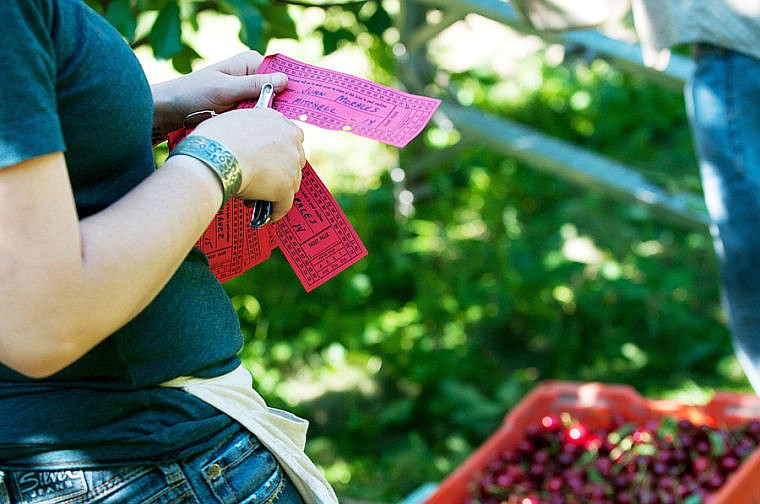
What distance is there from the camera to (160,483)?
86 cm

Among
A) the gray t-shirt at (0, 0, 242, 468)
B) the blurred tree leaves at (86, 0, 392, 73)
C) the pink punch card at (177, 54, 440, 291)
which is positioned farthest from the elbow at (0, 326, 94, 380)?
the blurred tree leaves at (86, 0, 392, 73)

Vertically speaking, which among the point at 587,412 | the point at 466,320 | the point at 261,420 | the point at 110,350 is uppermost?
the point at 110,350

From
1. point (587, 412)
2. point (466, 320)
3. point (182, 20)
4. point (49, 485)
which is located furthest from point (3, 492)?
point (466, 320)

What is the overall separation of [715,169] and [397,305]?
182cm

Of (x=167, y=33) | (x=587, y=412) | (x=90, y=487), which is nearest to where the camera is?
Result: (x=90, y=487)

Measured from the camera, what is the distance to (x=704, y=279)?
12.7ft

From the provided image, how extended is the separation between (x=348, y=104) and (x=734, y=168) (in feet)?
4.50

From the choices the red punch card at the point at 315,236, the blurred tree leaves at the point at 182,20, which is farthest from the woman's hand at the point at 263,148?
the blurred tree leaves at the point at 182,20

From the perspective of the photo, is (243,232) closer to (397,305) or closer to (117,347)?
(117,347)

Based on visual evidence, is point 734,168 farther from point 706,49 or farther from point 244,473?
point 244,473

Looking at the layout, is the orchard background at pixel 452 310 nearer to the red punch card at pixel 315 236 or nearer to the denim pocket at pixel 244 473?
the red punch card at pixel 315 236

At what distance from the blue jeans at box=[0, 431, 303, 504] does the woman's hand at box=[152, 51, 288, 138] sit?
359 millimetres

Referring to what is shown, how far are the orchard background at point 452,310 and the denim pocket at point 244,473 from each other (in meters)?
1.80

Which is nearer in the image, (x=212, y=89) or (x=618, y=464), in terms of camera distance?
(x=212, y=89)
